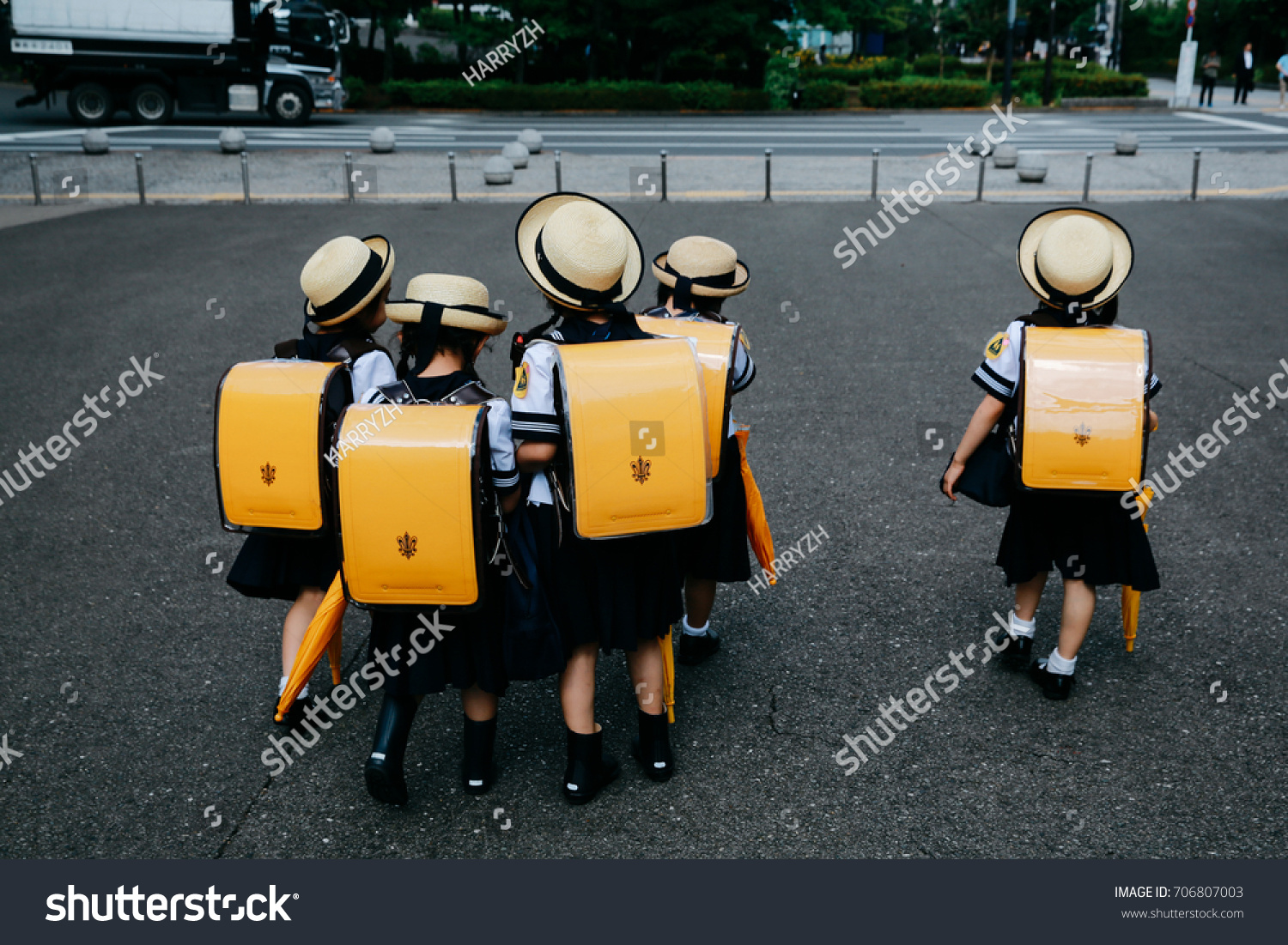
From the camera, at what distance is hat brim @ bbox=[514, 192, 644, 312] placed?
3.02 m

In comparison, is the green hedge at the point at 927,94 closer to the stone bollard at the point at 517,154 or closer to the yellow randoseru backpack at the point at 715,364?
the stone bollard at the point at 517,154

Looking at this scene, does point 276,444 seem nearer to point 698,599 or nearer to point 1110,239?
point 698,599

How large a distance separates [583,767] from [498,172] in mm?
15056

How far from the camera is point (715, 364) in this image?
3330 millimetres

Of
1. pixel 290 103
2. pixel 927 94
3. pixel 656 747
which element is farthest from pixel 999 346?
pixel 927 94

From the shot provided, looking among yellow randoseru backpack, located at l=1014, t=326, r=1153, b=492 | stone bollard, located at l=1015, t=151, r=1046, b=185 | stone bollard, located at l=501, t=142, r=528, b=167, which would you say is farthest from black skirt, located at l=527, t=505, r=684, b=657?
stone bollard, located at l=501, t=142, r=528, b=167

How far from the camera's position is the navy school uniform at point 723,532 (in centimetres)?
367

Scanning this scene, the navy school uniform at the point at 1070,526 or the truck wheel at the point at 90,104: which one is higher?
the truck wheel at the point at 90,104

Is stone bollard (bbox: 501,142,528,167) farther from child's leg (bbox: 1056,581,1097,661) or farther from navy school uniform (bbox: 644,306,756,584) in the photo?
child's leg (bbox: 1056,581,1097,661)

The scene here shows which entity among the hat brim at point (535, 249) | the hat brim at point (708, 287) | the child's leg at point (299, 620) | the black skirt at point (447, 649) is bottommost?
the child's leg at point (299, 620)

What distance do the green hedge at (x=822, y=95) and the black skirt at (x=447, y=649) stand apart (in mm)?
32542

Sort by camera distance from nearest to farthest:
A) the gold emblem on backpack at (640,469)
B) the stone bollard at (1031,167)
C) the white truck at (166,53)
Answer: the gold emblem on backpack at (640,469) → the stone bollard at (1031,167) → the white truck at (166,53)

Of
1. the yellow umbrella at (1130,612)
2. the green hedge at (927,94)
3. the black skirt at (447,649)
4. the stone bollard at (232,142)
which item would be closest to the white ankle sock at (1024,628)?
the yellow umbrella at (1130,612)

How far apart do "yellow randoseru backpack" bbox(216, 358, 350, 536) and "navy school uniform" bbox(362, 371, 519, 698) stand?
259 millimetres
